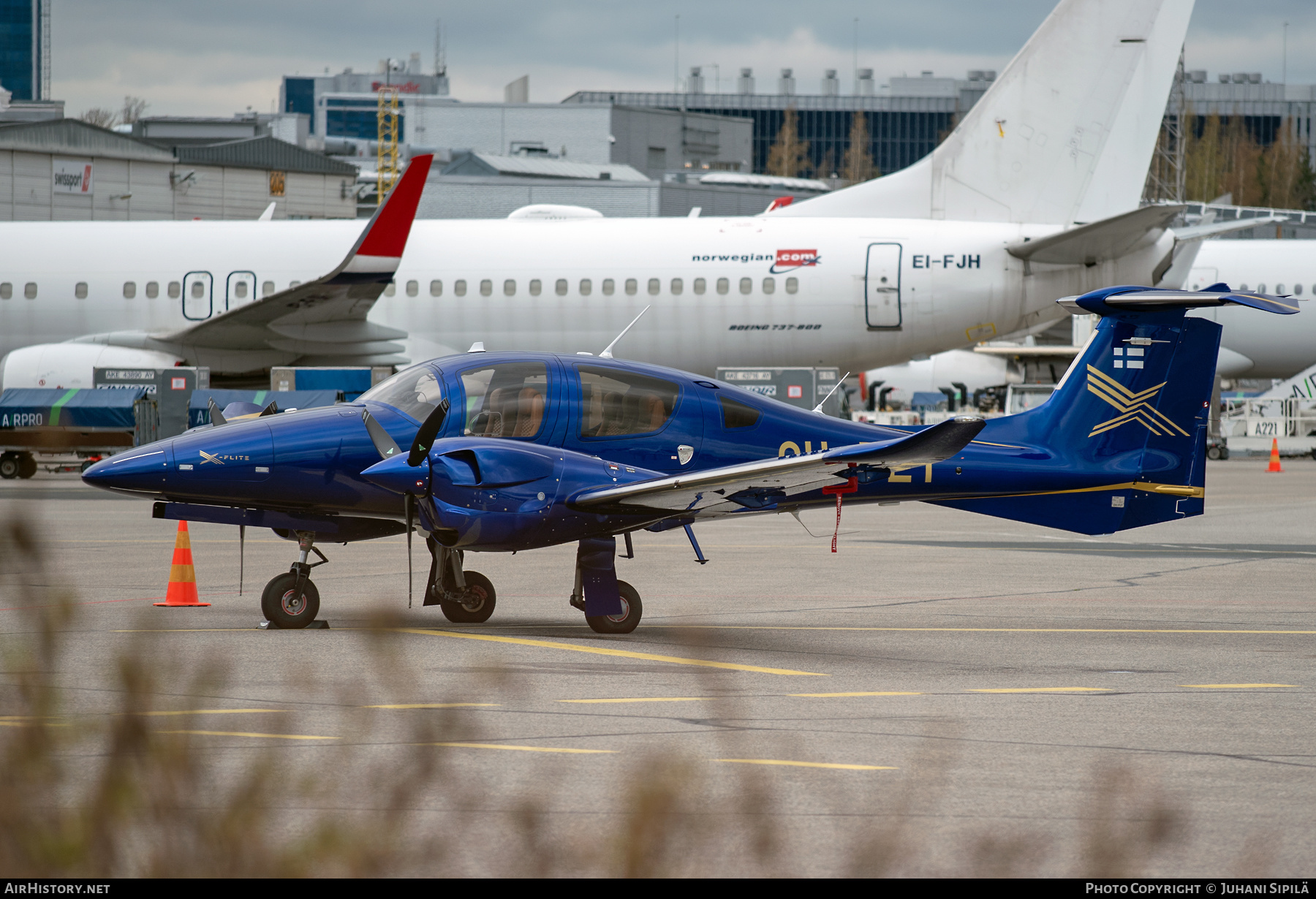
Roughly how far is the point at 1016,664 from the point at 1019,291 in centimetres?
1670

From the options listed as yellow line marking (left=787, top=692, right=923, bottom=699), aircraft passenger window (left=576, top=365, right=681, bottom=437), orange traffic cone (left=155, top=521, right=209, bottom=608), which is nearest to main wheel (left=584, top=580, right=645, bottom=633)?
aircraft passenger window (left=576, top=365, right=681, bottom=437)

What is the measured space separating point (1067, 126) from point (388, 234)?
1253cm

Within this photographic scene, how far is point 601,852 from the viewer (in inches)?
184

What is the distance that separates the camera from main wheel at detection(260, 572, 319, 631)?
1088 cm

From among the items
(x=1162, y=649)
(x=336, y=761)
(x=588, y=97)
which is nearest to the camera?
(x=336, y=761)

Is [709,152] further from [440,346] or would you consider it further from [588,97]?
[440,346]

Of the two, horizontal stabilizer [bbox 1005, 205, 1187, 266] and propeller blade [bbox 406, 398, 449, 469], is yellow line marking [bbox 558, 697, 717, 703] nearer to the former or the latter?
propeller blade [bbox 406, 398, 449, 469]

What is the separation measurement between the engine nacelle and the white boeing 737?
0.04m

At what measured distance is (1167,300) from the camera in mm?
12906

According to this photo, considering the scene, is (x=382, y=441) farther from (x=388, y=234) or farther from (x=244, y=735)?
(x=388, y=234)

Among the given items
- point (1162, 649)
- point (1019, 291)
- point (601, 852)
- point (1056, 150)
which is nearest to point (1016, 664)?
point (1162, 649)

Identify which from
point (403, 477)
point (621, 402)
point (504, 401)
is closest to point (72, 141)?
point (504, 401)

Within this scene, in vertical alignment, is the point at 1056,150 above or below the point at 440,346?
above
